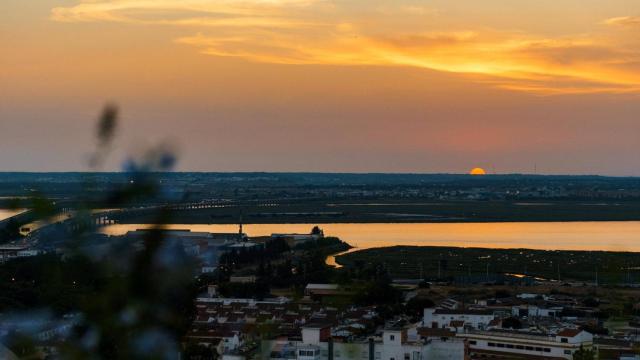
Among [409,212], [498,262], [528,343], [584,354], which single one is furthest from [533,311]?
[409,212]

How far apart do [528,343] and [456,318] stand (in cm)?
159

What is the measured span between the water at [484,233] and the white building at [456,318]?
9.08 m

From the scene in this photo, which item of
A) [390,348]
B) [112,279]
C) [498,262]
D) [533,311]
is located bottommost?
[498,262]

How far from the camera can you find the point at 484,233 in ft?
97.8

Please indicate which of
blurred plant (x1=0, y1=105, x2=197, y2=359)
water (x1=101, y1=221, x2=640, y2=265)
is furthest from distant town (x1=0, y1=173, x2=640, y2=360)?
water (x1=101, y1=221, x2=640, y2=265)

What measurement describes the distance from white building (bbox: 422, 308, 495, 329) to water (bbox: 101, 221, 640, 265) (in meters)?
9.08

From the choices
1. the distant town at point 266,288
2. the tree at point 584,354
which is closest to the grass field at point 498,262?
the distant town at point 266,288

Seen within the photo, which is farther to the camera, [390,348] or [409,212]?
[409,212]

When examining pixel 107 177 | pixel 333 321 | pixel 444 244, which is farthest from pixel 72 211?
pixel 444 244

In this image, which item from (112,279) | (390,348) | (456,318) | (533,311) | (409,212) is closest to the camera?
(112,279)

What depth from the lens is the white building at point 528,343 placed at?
867cm

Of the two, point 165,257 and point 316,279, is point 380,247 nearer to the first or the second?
point 316,279

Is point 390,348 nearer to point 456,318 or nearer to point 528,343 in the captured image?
point 528,343

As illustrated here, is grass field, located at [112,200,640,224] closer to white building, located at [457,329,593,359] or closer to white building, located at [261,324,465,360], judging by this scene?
white building, located at [457,329,593,359]
